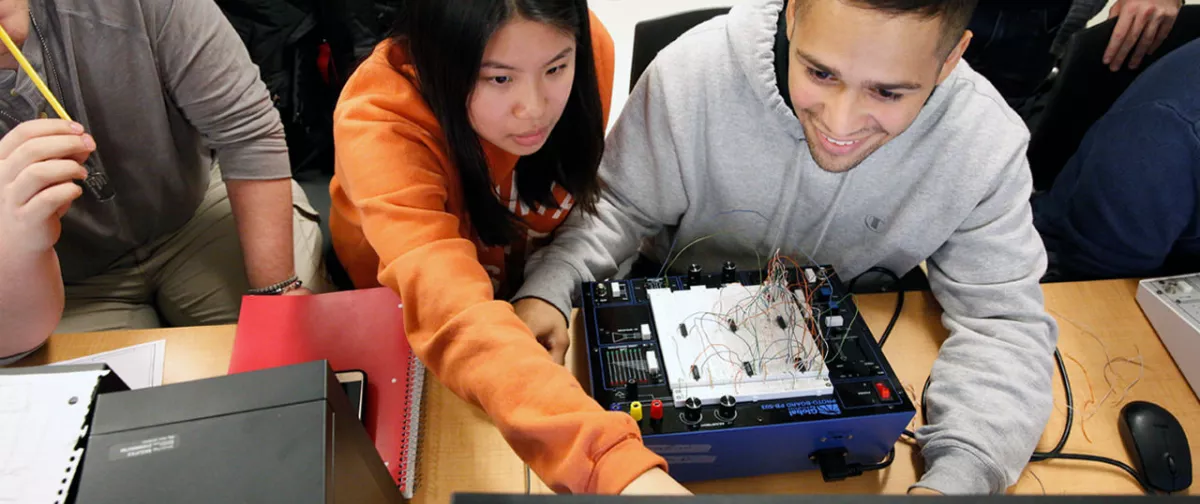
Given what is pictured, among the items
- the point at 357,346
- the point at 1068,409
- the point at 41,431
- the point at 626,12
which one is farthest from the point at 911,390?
the point at 626,12

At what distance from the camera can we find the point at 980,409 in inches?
37.5

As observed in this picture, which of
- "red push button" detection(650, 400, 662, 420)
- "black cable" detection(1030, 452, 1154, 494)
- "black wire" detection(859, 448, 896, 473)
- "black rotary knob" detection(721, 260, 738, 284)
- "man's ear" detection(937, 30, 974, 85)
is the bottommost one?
"black cable" detection(1030, 452, 1154, 494)

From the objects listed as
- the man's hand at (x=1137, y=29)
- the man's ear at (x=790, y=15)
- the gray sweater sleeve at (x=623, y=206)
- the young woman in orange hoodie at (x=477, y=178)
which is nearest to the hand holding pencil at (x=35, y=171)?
the young woman in orange hoodie at (x=477, y=178)

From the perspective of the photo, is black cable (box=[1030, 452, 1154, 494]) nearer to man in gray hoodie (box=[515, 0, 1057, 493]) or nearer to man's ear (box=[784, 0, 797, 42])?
man in gray hoodie (box=[515, 0, 1057, 493])

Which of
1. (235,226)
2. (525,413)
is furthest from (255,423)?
(235,226)

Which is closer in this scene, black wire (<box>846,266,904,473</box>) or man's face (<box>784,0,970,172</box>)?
man's face (<box>784,0,970,172</box>)

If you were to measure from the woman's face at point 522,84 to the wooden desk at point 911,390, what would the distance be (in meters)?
0.35

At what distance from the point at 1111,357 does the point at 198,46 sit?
61.5 inches

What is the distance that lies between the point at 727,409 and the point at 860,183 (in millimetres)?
484

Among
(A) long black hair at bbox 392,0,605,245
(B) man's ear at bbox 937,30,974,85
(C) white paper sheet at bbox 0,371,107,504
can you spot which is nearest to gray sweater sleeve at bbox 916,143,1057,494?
(B) man's ear at bbox 937,30,974,85

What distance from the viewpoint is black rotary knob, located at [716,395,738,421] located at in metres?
0.81

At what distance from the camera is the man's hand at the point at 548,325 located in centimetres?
100

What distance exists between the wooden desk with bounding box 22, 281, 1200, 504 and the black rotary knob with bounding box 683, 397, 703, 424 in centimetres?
15

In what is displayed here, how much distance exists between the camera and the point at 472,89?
0.88 m
